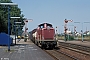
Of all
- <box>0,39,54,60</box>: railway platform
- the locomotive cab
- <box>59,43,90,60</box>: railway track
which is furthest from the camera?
the locomotive cab

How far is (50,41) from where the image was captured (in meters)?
36.2

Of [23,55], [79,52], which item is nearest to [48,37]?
[79,52]

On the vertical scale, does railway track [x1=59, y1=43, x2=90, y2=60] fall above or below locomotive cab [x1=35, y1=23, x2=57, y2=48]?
below

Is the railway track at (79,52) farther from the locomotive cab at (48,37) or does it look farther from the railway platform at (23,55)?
the railway platform at (23,55)

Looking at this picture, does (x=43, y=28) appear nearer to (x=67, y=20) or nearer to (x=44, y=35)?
(x=44, y=35)

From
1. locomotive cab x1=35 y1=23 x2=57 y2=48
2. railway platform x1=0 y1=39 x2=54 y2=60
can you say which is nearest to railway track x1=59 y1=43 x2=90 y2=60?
locomotive cab x1=35 y1=23 x2=57 y2=48

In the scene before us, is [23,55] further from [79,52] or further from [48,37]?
[48,37]

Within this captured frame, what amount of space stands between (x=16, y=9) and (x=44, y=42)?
2993 inches

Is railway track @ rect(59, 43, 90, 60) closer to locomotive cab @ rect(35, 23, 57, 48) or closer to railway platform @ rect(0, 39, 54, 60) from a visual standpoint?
locomotive cab @ rect(35, 23, 57, 48)

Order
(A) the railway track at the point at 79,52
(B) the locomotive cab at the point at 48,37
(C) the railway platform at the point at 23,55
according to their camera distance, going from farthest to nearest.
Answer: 1. (B) the locomotive cab at the point at 48,37
2. (A) the railway track at the point at 79,52
3. (C) the railway platform at the point at 23,55

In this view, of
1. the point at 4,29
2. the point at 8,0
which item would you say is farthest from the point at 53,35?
the point at 8,0

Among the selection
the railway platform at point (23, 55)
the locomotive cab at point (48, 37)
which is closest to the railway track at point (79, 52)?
the locomotive cab at point (48, 37)

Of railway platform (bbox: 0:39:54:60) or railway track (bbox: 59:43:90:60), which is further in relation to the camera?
railway track (bbox: 59:43:90:60)

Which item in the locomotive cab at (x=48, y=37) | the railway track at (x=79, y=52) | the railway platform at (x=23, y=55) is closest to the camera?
the railway platform at (x=23, y=55)
